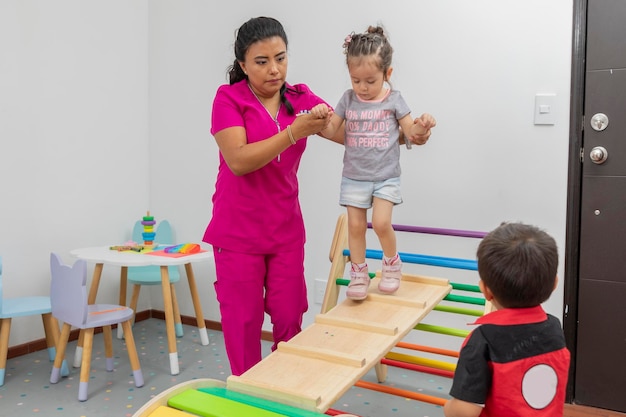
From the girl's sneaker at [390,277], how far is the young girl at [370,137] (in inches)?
0.6

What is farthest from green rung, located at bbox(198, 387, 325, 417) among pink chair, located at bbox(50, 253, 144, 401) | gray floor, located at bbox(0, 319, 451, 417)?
pink chair, located at bbox(50, 253, 144, 401)

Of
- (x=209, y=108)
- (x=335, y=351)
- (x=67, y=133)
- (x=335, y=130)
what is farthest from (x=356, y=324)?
(x=67, y=133)

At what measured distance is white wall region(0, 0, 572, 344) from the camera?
2.79 metres

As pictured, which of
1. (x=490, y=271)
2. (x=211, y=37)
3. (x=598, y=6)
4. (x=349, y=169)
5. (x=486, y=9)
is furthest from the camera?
(x=211, y=37)

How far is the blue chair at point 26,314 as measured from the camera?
2.86 m

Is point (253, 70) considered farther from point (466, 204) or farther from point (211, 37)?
point (211, 37)

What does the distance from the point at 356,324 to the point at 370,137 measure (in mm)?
634

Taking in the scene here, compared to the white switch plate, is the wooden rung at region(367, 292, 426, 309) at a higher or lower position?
lower

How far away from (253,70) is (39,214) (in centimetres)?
203

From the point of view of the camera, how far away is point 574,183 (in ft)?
8.81

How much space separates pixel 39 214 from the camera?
334 cm

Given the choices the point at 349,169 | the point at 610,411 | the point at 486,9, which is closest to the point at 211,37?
the point at 486,9

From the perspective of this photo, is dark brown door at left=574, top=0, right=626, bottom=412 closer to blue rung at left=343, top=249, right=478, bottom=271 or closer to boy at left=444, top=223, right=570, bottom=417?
blue rung at left=343, top=249, right=478, bottom=271

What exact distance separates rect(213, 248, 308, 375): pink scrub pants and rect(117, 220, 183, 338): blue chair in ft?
5.45
